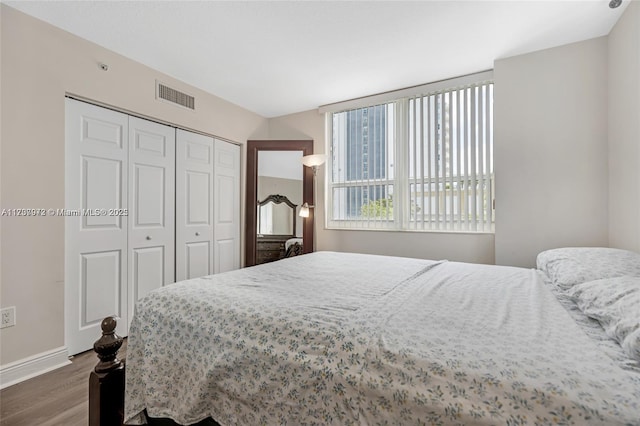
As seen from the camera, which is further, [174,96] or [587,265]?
[174,96]

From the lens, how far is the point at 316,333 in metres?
0.93

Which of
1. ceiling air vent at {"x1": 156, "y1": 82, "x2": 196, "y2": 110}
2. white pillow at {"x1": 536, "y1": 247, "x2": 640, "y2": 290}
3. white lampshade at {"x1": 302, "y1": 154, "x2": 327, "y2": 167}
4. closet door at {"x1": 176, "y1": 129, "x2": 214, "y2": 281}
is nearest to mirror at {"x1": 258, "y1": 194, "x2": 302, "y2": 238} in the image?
white lampshade at {"x1": 302, "y1": 154, "x2": 327, "y2": 167}

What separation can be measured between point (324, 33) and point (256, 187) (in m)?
2.09

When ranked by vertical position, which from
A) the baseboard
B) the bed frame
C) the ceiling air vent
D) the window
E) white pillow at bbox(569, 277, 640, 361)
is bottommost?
the baseboard

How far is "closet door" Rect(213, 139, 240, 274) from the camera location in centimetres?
350

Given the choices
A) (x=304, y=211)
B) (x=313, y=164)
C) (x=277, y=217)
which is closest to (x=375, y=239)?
(x=304, y=211)

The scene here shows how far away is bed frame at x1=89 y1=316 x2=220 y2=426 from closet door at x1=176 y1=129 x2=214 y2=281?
1906mm

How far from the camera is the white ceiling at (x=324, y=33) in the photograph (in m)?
1.95

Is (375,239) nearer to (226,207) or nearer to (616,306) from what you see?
(226,207)

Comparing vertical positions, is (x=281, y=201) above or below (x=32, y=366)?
above

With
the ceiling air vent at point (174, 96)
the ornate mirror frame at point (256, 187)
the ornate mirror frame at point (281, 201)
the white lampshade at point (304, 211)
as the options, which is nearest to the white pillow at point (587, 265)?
the white lampshade at point (304, 211)

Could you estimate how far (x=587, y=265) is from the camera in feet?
4.44

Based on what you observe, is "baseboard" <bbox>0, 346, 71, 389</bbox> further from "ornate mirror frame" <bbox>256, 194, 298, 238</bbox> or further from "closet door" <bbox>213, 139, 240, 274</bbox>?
"ornate mirror frame" <bbox>256, 194, 298, 238</bbox>

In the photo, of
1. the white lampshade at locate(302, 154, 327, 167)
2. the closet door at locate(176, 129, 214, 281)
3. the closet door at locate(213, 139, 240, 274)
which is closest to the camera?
the closet door at locate(176, 129, 214, 281)
